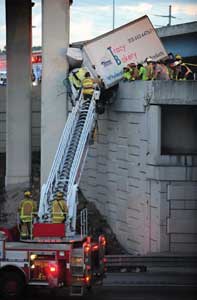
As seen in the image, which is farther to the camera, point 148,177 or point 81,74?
point 81,74

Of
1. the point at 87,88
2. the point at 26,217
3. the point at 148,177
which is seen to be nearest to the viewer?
the point at 26,217

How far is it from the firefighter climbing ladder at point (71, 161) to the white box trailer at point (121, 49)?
2.07m

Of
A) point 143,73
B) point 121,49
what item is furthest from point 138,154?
point 121,49

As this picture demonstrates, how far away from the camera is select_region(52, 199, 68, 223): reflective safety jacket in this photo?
63.4 ft

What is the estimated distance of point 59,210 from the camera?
64.2ft

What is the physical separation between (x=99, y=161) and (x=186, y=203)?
611 cm

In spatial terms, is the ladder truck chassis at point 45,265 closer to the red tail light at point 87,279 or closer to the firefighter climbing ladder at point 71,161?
the red tail light at point 87,279

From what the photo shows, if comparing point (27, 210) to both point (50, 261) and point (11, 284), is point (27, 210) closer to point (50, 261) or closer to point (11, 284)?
point (11, 284)

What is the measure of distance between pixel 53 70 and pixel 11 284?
1281 centimetres

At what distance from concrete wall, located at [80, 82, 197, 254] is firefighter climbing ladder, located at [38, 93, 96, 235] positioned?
1583mm

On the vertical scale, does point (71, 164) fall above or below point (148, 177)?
above

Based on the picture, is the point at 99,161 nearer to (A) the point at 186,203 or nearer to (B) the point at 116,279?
(A) the point at 186,203

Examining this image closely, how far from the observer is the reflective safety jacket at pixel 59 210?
63.4ft

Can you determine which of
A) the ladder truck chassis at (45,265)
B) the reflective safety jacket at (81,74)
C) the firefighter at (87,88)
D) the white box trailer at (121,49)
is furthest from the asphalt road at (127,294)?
the white box trailer at (121,49)
